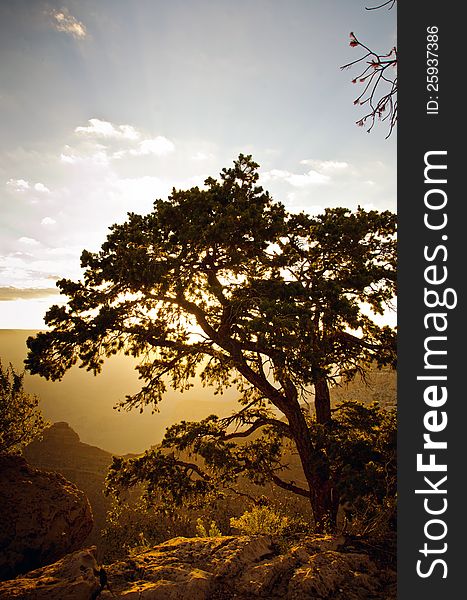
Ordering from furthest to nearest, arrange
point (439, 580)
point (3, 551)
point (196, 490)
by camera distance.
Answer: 1. point (196, 490)
2. point (3, 551)
3. point (439, 580)

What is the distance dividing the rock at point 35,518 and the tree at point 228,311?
2.38 metres

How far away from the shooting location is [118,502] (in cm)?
1025

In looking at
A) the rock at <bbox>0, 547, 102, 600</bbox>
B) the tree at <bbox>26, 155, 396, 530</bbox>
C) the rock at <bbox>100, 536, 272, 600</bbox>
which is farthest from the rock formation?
the rock at <bbox>0, 547, 102, 600</bbox>

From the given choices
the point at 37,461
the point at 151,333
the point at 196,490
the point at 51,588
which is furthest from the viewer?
the point at 37,461

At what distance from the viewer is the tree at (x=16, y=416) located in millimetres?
28266

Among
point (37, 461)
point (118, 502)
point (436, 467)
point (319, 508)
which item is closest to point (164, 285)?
point (436, 467)

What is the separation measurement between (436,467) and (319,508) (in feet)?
26.2

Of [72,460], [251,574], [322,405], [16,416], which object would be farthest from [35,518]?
[72,460]

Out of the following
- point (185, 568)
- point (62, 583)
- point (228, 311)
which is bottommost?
point (185, 568)

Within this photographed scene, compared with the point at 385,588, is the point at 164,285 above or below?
above

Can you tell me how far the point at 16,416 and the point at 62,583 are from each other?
31244 mm

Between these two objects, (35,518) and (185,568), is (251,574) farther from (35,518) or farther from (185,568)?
(35,518)

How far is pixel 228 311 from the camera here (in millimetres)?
9375

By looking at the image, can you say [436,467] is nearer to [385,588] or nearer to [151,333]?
[385,588]
